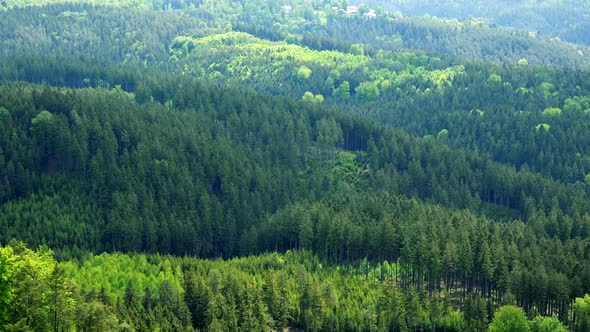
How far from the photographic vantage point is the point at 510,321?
121812mm

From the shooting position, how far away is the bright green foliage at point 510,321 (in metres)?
121

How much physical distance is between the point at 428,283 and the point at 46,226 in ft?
233

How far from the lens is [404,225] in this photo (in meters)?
162

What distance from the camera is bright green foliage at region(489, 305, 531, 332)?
121250mm

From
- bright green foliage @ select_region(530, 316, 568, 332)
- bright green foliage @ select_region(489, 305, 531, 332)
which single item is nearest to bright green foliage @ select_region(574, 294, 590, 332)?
bright green foliage @ select_region(530, 316, 568, 332)

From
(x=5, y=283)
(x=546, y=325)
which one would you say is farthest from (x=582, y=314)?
(x=5, y=283)

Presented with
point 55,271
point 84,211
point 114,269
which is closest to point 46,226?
point 84,211

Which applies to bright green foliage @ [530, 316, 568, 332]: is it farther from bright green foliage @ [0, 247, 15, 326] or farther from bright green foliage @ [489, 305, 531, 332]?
bright green foliage @ [0, 247, 15, 326]

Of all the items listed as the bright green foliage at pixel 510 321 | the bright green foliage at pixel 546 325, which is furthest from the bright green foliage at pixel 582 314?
the bright green foliage at pixel 510 321

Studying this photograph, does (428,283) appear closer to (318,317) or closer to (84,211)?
(318,317)

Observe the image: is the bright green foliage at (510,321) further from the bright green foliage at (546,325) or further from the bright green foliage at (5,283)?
the bright green foliage at (5,283)

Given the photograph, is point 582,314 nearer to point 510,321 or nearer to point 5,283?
point 510,321

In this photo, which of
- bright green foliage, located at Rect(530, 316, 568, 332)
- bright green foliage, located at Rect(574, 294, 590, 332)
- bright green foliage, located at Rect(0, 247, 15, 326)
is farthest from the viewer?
bright green foliage, located at Rect(574, 294, 590, 332)

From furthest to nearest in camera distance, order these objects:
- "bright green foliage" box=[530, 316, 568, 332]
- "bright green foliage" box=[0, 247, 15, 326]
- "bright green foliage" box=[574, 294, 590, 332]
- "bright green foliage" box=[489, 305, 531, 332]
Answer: "bright green foliage" box=[574, 294, 590, 332]
"bright green foliage" box=[489, 305, 531, 332]
"bright green foliage" box=[530, 316, 568, 332]
"bright green foliage" box=[0, 247, 15, 326]
